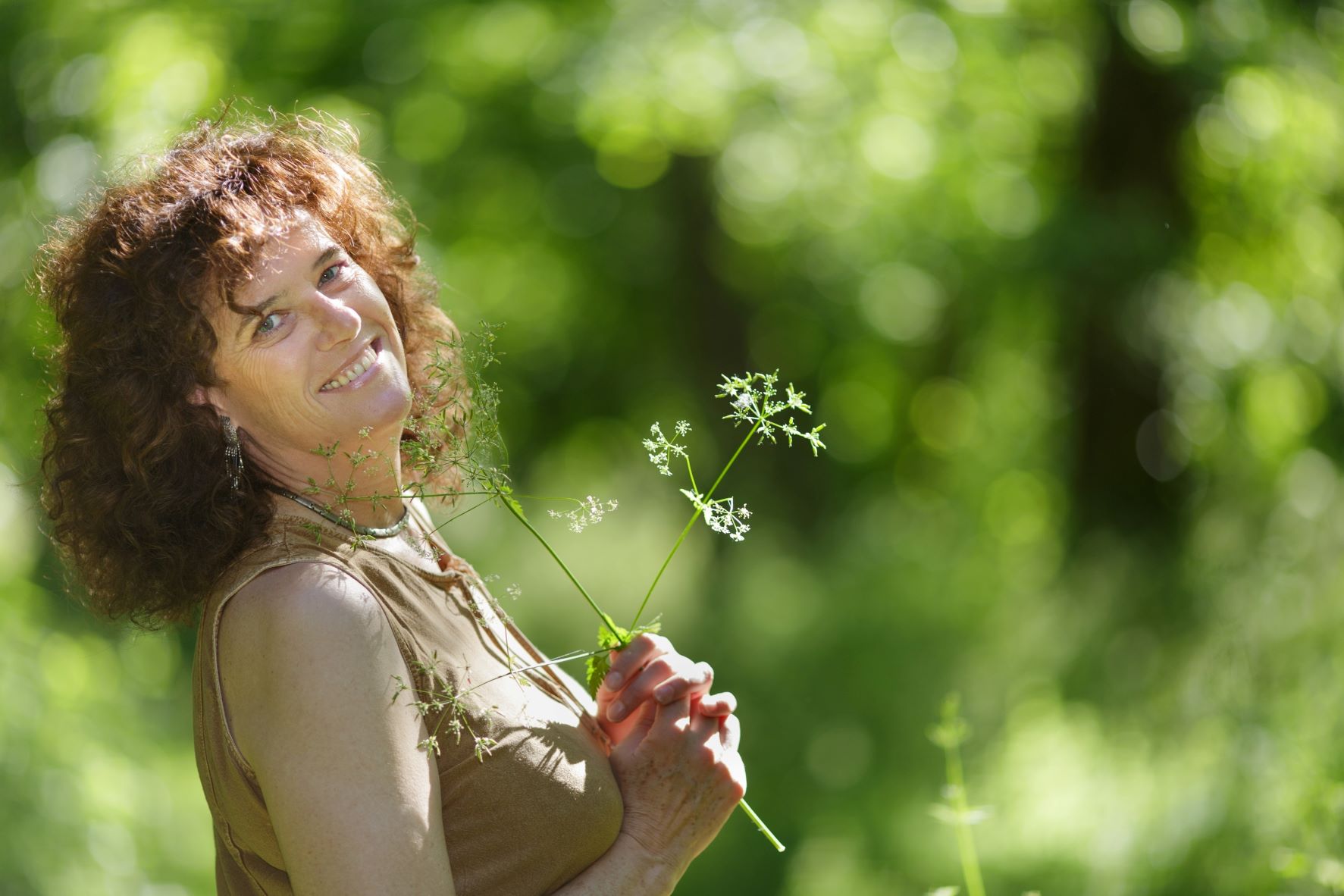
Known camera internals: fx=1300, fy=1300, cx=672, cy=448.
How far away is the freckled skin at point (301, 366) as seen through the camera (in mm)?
1672

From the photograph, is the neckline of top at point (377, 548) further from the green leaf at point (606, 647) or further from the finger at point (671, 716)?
the finger at point (671, 716)

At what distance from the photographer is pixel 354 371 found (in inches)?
67.2

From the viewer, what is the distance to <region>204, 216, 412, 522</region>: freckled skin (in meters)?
1.67

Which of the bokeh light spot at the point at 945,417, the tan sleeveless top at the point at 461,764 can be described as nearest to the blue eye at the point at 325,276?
the tan sleeveless top at the point at 461,764

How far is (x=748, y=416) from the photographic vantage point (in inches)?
68.7

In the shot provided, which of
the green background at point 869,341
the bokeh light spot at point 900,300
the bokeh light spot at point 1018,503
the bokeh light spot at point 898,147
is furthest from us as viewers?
the bokeh light spot at point 1018,503

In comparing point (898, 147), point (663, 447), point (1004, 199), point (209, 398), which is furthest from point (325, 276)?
point (1004, 199)

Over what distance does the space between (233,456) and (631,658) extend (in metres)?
0.61

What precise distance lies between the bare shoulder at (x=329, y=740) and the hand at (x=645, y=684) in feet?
1.22

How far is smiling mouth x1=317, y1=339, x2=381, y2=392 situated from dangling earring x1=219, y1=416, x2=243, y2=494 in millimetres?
135

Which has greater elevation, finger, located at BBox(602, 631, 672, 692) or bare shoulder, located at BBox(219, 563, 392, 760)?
bare shoulder, located at BBox(219, 563, 392, 760)

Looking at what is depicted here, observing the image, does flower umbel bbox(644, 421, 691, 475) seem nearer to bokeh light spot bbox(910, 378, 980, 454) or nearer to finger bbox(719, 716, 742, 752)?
finger bbox(719, 716, 742, 752)

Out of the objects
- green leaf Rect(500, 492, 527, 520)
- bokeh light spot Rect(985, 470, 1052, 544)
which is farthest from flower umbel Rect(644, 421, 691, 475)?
bokeh light spot Rect(985, 470, 1052, 544)

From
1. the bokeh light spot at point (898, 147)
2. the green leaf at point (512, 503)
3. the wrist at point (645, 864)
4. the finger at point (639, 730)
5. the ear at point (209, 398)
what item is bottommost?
the bokeh light spot at point (898, 147)
